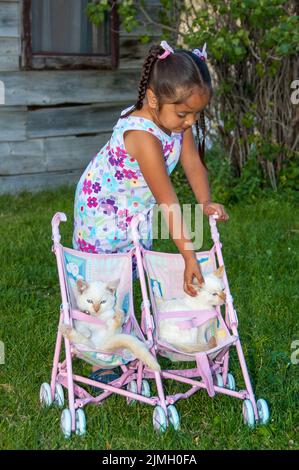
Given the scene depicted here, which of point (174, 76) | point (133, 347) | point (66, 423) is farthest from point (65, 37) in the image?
point (66, 423)

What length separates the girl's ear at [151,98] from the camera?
341cm

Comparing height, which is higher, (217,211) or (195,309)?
A: (217,211)

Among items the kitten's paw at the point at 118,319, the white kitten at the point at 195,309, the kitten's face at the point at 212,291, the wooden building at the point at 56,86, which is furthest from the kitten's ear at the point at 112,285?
the wooden building at the point at 56,86

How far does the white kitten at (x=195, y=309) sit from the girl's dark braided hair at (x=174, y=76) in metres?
0.76

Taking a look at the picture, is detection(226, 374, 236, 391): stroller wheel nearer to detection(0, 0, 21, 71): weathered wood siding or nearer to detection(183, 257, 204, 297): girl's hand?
detection(183, 257, 204, 297): girl's hand

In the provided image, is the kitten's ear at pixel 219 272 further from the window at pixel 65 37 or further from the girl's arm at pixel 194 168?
the window at pixel 65 37

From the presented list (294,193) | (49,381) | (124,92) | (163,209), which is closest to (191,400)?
(49,381)

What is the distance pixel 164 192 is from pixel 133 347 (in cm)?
62

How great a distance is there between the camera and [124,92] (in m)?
8.59

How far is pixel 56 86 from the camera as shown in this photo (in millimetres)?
8047

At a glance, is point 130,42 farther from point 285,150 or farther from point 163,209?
point 163,209

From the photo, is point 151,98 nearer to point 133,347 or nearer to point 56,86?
point 133,347

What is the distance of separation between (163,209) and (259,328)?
1.35 meters

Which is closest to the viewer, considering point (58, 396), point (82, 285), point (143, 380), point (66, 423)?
→ point (66, 423)
